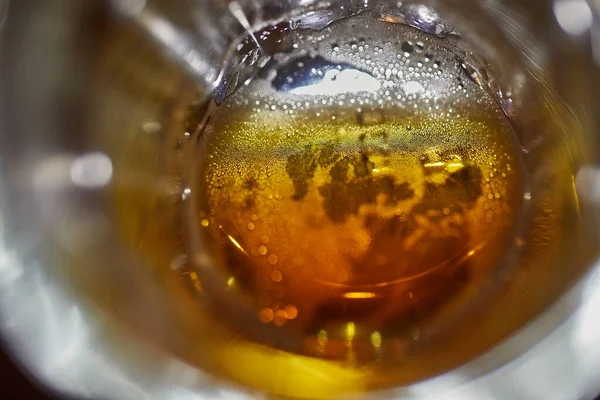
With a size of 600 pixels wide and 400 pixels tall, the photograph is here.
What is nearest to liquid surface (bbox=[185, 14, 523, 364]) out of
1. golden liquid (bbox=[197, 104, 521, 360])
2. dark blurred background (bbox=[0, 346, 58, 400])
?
golden liquid (bbox=[197, 104, 521, 360])

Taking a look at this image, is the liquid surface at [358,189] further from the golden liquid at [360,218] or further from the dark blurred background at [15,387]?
the dark blurred background at [15,387]

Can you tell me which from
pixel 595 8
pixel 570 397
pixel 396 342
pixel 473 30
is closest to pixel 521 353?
pixel 570 397

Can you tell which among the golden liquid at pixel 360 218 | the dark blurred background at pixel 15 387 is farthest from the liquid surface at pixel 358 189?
the dark blurred background at pixel 15 387

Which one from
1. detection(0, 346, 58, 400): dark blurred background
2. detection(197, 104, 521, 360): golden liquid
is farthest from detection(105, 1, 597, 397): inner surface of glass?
detection(0, 346, 58, 400): dark blurred background

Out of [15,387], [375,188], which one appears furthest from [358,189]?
[15,387]

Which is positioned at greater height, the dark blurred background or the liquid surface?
the liquid surface

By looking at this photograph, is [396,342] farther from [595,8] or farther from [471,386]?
[595,8]

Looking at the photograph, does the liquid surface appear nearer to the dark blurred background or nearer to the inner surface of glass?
the inner surface of glass

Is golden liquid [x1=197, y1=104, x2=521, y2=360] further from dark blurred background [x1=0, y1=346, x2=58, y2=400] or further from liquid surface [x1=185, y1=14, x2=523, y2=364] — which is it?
dark blurred background [x1=0, y1=346, x2=58, y2=400]
